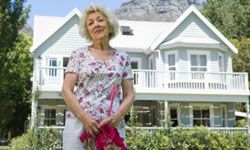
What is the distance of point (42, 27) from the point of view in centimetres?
2805

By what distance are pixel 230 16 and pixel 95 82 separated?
152 feet

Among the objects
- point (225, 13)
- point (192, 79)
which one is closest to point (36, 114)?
point (192, 79)

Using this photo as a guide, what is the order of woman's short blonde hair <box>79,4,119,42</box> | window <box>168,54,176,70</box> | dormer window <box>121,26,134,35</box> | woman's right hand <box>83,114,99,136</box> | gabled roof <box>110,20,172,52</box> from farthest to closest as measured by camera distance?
dormer window <box>121,26,134,35</box>, gabled roof <box>110,20,172,52</box>, window <box>168,54,176,70</box>, woman's short blonde hair <box>79,4,119,42</box>, woman's right hand <box>83,114,99,136</box>

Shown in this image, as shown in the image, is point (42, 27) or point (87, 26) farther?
point (42, 27)

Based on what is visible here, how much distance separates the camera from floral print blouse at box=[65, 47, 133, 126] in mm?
Result: 3154

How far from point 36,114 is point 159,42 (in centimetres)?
1018

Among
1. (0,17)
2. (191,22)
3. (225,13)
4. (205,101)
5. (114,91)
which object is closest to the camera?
(114,91)

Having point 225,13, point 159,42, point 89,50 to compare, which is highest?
point 225,13

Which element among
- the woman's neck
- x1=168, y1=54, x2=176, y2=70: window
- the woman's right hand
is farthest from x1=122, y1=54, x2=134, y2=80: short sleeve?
x1=168, y1=54, x2=176, y2=70: window

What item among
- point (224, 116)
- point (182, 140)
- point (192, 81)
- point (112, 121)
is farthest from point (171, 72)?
point (112, 121)

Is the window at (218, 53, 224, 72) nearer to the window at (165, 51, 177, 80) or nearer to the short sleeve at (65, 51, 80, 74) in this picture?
the window at (165, 51, 177, 80)

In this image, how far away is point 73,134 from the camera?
308 cm

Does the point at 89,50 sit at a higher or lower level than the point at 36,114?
higher

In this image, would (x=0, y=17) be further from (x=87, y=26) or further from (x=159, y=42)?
(x=87, y=26)
